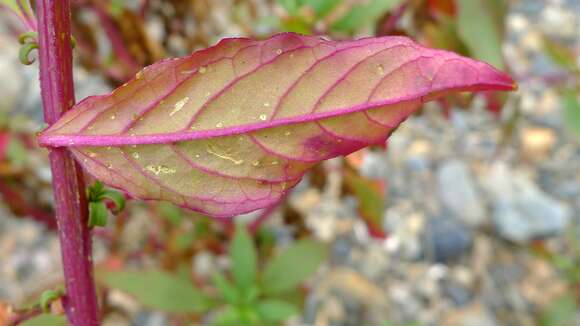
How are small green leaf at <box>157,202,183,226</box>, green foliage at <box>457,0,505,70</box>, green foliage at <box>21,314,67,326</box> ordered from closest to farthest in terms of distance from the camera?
1. green foliage at <box>21,314,67,326</box>
2. green foliage at <box>457,0,505,70</box>
3. small green leaf at <box>157,202,183,226</box>

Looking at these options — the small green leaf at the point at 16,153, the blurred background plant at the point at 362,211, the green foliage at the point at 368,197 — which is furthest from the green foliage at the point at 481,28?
the small green leaf at the point at 16,153

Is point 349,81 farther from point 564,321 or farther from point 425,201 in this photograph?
point 425,201

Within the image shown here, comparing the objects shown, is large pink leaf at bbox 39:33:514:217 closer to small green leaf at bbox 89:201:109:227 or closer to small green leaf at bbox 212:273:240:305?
small green leaf at bbox 89:201:109:227

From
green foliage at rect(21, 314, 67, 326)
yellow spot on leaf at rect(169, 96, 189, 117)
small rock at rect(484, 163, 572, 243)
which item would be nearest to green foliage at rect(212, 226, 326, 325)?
green foliage at rect(21, 314, 67, 326)

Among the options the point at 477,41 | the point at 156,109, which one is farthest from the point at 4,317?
the point at 477,41

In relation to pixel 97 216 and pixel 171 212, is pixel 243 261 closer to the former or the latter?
pixel 171 212

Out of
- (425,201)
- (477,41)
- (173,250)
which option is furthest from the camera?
(425,201)

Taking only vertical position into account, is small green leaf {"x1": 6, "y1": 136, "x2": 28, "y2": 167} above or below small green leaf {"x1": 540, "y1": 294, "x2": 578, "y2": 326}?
above
